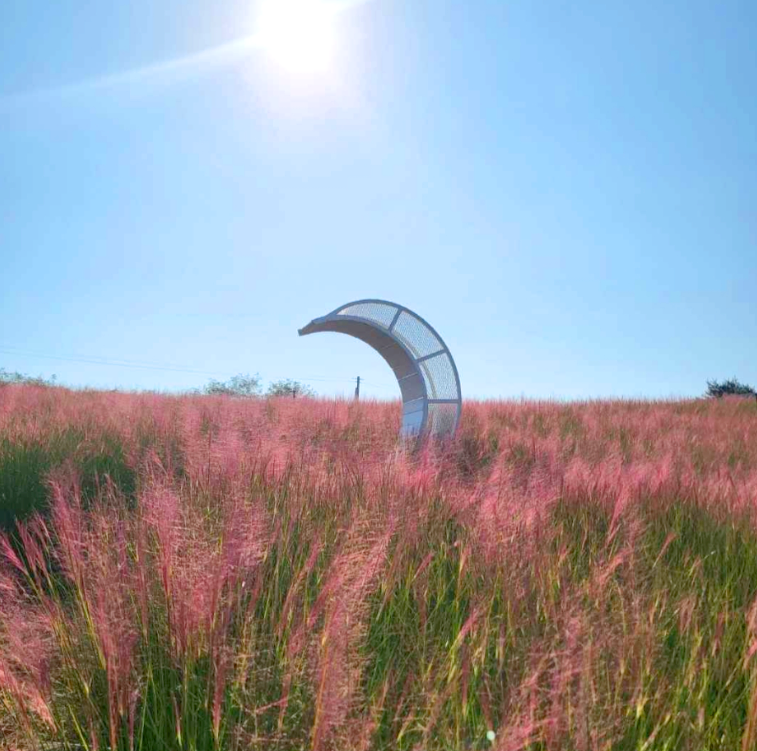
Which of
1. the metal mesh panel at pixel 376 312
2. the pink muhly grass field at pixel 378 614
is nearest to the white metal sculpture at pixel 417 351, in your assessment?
the metal mesh panel at pixel 376 312

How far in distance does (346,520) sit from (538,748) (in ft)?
5.52

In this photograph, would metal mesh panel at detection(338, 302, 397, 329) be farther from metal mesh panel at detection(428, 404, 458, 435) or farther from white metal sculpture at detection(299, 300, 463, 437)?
metal mesh panel at detection(428, 404, 458, 435)

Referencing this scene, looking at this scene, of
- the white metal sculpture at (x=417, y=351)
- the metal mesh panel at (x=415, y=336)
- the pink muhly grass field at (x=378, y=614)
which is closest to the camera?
the pink muhly grass field at (x=378, y=614)

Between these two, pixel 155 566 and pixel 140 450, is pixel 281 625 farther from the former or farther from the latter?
pixel 140 450

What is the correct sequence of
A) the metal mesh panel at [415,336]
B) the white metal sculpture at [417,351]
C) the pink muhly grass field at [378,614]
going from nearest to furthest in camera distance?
1. the pink muhly grass field at [378,614]
2. the white metal sculpture at [417,351]
3. the metal mesh panel at [415,336]

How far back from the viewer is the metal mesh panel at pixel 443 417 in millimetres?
9062

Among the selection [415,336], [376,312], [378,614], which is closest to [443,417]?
[415,336]

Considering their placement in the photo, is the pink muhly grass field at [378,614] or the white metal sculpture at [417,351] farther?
the white metal sculpture at [417,351]

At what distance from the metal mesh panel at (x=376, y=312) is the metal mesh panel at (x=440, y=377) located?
720 millimetres

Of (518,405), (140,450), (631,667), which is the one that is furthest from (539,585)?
(518,405)

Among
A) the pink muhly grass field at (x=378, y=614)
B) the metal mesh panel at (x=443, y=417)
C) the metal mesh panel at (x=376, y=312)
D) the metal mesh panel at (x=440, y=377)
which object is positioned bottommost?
the pink muhly grass field at (x=378, y=614)

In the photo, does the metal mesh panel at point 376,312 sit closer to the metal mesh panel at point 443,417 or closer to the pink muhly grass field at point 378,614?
the metal mesh panel at point 443,417

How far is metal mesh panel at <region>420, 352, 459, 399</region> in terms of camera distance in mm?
9078

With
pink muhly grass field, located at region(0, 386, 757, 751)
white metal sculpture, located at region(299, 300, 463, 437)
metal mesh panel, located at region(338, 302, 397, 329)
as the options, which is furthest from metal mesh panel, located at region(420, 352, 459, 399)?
pink muhly grass field, located at region(0, 386, 757, 751)
